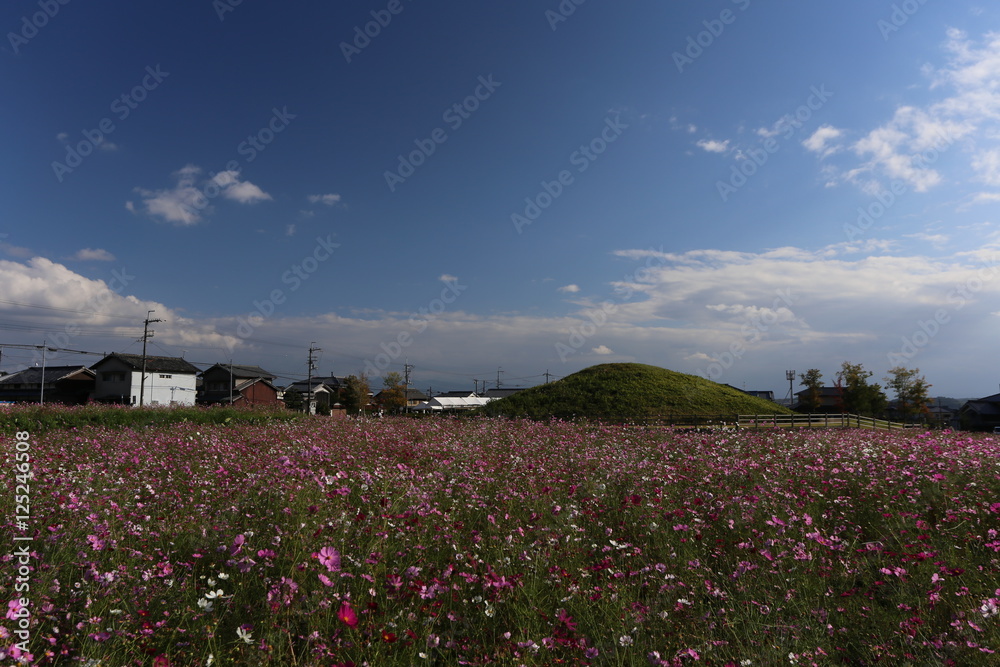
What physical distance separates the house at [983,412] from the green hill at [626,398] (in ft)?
170

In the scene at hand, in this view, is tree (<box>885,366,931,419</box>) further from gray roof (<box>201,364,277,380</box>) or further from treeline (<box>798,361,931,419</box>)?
gray roof (<box>201,364,277,380</box>)

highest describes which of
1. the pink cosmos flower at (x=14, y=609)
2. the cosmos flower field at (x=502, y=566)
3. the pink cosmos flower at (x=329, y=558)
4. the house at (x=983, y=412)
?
the pink cosmos flower at (x=329, y=558)

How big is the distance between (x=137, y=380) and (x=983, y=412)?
357ft

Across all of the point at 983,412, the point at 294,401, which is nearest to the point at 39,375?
the point at 294,401

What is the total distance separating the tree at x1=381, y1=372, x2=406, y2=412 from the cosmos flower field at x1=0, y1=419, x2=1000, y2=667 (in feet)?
226

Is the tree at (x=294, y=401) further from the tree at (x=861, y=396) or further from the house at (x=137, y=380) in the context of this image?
the tree at (x=861, y=396)

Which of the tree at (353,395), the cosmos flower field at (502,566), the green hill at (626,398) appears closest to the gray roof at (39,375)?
the tree at (353,395)

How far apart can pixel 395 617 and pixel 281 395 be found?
79364 millimetres

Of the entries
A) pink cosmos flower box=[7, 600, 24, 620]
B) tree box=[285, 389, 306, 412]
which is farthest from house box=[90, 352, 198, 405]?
pink cosmos flower box=[7, 600, 24, 620]

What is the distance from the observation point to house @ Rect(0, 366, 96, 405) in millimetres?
60812

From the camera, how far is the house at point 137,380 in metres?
60.4

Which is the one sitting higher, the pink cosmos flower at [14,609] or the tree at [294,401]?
the pink cosmos flower at [14,609]

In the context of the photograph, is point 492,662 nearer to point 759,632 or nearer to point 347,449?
point 759,632

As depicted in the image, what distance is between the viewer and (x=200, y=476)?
7.31 meters
